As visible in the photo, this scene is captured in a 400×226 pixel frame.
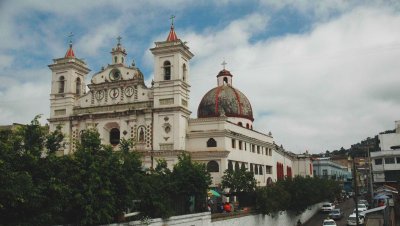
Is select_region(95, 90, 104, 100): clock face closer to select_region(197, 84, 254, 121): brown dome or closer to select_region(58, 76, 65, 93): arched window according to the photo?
select_region(58, 76, 65, 93): arched window

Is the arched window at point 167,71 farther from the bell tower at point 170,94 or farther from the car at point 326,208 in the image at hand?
the car at point 326,208

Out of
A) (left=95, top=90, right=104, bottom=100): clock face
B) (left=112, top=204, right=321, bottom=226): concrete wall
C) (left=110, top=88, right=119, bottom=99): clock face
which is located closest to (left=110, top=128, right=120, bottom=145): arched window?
(left=110, top=88, right=119, bottom=99): clock face

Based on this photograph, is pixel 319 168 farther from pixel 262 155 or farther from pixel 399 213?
pixel 399 213

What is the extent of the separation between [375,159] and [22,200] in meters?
65.5

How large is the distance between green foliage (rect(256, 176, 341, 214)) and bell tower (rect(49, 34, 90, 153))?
77.3ft

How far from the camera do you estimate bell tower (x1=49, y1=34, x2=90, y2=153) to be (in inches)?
1925

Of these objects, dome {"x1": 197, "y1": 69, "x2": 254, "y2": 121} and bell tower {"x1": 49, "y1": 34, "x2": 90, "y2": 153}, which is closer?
bell tower {"x1": 49, "y1": 34, "x2": 90, "y2": 153}

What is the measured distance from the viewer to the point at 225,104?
5494 cm

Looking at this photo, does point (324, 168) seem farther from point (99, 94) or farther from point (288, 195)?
point (99, 94)

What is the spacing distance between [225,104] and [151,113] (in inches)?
499

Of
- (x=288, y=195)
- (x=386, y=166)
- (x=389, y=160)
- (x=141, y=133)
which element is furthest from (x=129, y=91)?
(x=389, y=160)

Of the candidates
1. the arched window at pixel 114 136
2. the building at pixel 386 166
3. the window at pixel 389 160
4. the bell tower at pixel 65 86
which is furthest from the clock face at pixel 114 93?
the window at pixel 389 160

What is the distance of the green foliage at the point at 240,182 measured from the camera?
37.6 meters

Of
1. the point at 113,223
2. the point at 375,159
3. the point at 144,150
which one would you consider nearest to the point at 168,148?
the point at 144,150
